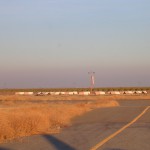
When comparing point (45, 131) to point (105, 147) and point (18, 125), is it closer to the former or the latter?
point (18, 125)

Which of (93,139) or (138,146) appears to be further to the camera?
(93,139)

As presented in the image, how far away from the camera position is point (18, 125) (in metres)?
19.5

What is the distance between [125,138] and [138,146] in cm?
238

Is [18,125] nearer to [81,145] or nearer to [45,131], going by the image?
[45,131]

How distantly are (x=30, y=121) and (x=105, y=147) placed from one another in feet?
23.4

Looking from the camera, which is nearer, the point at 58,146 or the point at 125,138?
the point at 58,146

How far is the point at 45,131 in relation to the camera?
20.2 m

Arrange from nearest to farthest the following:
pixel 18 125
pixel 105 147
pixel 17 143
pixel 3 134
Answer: pixel 105 147
pixel 17 143
pixel 3 134
pixel 18 125

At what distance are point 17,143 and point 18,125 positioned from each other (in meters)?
3.79

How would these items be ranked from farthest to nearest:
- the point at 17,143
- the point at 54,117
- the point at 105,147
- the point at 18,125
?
the point at 54,117 → the point at 18,125 → the point at 17,143 → the point at 105,147

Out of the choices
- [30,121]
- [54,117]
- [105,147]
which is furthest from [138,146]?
[54,117]

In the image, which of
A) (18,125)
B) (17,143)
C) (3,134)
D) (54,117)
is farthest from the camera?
(54,117)

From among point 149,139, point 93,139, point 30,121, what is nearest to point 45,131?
point 30,121

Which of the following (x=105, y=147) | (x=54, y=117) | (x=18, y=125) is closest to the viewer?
(x=105, y=147)
